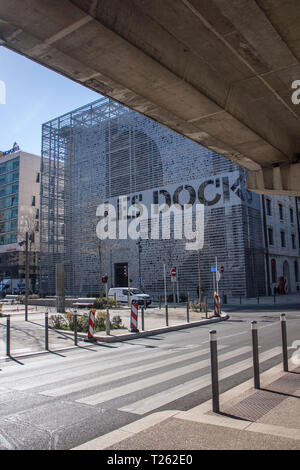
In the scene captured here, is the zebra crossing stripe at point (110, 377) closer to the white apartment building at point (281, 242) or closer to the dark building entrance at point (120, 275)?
the white apartment building at point (281, 242)

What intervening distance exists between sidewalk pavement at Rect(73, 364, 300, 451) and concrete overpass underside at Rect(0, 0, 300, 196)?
4807 millimetres

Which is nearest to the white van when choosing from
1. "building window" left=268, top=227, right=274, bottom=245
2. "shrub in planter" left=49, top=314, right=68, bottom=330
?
"shrub in planter" left=49, top=314, right=68, bottom=330

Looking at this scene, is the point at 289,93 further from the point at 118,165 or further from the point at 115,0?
the point at 118,165

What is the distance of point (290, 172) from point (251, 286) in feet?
95.8

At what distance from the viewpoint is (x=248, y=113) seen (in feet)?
26.3

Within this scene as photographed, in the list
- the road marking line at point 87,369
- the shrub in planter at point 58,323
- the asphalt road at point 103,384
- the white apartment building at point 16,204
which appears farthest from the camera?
the white apartment building at point 16,204

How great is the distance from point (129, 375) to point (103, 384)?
80 centimetres

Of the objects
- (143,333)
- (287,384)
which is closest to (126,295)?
(143,333)

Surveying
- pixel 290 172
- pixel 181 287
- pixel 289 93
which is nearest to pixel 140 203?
pixel 181 287

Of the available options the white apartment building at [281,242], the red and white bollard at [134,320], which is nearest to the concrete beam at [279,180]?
the red and white bollard at [134,320]

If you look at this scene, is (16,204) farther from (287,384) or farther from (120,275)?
(287,384)

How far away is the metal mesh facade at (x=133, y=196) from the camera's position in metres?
38.6

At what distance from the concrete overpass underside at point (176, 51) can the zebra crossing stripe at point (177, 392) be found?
4.90 metres

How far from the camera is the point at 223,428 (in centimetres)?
448
